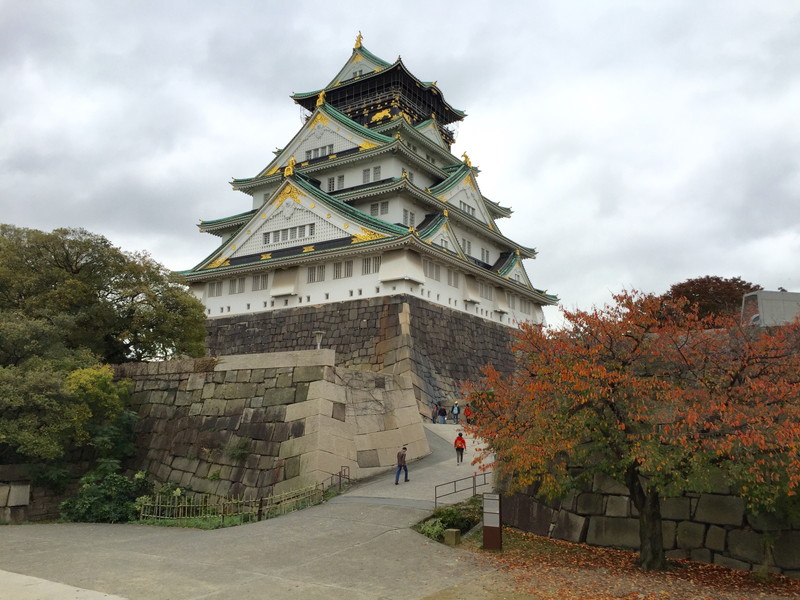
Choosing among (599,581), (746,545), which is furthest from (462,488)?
(746,545)

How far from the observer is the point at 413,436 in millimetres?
19984

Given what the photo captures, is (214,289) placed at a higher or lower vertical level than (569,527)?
higher

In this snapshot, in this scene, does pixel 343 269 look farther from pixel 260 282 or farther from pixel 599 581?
pixel 599 581

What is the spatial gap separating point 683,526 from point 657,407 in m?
2.55

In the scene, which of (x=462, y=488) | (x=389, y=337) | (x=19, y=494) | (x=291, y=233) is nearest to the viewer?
(x=462, y=488)

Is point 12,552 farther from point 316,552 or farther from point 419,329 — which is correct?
point 419,329

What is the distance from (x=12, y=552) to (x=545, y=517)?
415 inches

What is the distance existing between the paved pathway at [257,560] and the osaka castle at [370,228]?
14963 mm

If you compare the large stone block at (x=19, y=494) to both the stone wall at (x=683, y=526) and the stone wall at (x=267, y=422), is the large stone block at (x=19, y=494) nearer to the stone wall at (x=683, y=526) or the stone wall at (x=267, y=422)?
the stone wall at (x=267, y=422)

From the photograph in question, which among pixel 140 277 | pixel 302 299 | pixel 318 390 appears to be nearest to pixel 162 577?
pixel 318 390

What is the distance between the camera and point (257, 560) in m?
10.4

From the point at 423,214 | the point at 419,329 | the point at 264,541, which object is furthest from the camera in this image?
the point at 423,214

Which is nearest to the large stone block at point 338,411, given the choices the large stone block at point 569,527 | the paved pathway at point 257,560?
the paved pathway at point 257,560

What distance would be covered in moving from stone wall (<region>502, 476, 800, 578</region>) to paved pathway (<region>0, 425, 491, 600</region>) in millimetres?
2426
